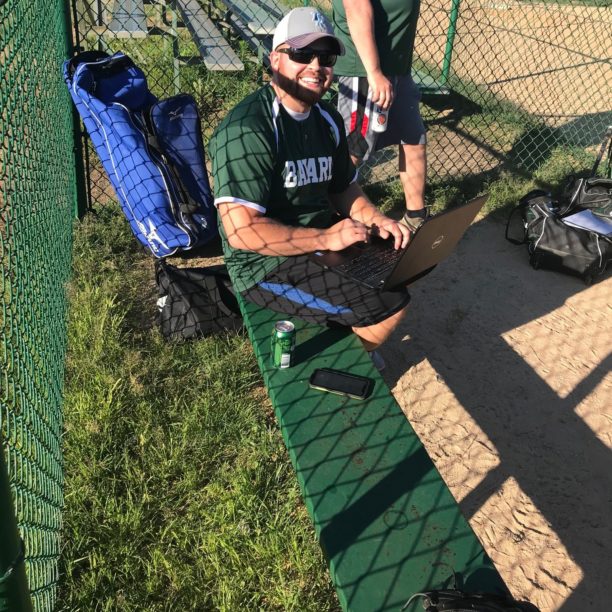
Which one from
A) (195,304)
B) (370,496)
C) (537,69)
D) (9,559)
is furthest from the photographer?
(537,69)

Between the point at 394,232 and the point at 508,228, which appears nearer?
the point at 394,232

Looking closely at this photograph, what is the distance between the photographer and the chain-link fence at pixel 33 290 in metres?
1.89

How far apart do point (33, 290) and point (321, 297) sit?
1.15 meters

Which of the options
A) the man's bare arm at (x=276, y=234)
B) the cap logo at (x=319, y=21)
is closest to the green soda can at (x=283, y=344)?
the man's bare arm at (x=276, y=234)

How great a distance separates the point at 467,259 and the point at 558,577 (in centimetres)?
240

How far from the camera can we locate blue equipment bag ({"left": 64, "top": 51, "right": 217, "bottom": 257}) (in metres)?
3.73

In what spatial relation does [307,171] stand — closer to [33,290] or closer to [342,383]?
[342,383]

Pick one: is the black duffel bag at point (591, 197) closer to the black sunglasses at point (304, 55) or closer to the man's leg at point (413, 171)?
the man's leg at point (413, 171)

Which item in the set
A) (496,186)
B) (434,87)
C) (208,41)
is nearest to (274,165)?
(496,186)

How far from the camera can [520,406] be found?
10.5 feet

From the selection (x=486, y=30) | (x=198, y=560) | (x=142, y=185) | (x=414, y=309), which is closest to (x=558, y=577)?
(x=198, y=560)

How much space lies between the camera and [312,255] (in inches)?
109

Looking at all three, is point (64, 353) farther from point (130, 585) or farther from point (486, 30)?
point (486, 30)

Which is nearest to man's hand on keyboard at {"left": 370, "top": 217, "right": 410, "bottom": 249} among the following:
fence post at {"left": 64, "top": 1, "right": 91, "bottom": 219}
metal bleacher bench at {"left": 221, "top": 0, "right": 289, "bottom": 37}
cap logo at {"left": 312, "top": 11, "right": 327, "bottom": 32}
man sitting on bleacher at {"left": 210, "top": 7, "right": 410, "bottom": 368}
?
man sitting on bleacher at {"left": 210, "top": 7, "right": 410, "bottom": 368}
